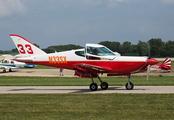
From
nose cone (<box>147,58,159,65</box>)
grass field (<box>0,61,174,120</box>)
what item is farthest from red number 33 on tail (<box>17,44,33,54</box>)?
nose cone (<box>147,58,159,65</box>)

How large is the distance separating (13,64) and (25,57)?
1239 inches

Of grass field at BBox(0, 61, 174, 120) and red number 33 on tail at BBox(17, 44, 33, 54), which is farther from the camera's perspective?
red number 33 on tail at BBox(17, 44, 33, 54)

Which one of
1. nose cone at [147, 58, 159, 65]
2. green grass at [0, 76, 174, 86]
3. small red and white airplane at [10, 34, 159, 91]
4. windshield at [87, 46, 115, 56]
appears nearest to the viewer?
nose cone at [147, 58, 159, 65]

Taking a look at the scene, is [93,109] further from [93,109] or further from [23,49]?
[23,49]

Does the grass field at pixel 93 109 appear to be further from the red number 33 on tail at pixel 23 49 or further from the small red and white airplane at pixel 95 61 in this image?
the red number 33 on tail at pixel 23 49

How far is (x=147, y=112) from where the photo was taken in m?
8.61

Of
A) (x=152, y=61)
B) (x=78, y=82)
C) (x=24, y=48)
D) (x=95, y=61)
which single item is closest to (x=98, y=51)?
(x=95, y=61)

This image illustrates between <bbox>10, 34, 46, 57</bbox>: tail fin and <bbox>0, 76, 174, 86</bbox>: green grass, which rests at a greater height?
<bbox>10, 34, 46, 57</bbox>: tail fin

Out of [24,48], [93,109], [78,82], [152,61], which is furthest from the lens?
[78,82]

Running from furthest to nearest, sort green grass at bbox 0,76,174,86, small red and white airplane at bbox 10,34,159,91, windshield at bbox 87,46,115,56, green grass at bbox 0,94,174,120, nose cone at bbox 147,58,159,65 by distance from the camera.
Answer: green grass at bbox 0,76,174,86, windshield at bbox 87,46,115,56, small red and white airplane at bbox 10,34,159,91, nose cone at bbox 147,58,159,65, green grass at bbox 0,94,174,120

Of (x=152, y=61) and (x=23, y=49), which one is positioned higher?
(x=23, y=49)

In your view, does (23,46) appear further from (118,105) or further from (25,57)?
(118,105)

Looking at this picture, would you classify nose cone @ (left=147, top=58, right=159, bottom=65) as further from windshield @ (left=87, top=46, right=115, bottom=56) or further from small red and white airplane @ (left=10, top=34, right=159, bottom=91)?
windshield @ (left=87, top=46, right=115, bottom=56)

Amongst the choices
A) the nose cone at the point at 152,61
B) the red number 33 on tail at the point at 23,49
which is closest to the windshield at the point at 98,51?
the nose cone at the point at 152,61
